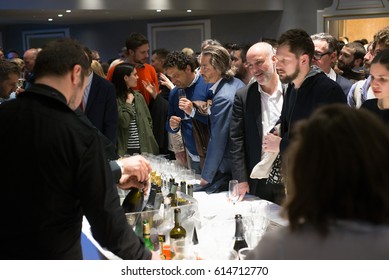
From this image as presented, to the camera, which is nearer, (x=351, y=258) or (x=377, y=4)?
(x=351, y=258)

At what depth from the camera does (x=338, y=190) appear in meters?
0.92

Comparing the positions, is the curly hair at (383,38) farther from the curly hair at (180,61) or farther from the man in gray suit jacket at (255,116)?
the curly hair at (180,61)

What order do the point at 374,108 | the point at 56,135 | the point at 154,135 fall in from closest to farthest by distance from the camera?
the point at 56,135, the point at 374,108, the point at 154,135

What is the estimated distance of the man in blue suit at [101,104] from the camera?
12.7 feet

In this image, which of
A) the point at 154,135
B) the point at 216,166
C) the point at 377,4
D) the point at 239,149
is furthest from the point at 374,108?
the point at 377,4

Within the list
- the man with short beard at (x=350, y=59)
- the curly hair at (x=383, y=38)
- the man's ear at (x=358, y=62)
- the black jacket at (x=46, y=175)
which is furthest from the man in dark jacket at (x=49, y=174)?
the man's ear at (x=358, y=62)

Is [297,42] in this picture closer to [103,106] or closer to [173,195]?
[173,195]

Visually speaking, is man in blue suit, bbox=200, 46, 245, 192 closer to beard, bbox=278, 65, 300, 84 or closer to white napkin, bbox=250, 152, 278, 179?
white napkin, bbox=250, 152, 278, 179

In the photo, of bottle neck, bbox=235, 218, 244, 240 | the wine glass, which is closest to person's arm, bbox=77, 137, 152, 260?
bottle neck, bbox=235, 218, 244, 240

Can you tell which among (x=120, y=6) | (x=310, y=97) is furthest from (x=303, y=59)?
(x=120, y=6)

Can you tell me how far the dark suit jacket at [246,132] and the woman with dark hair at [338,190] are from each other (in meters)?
2.00
